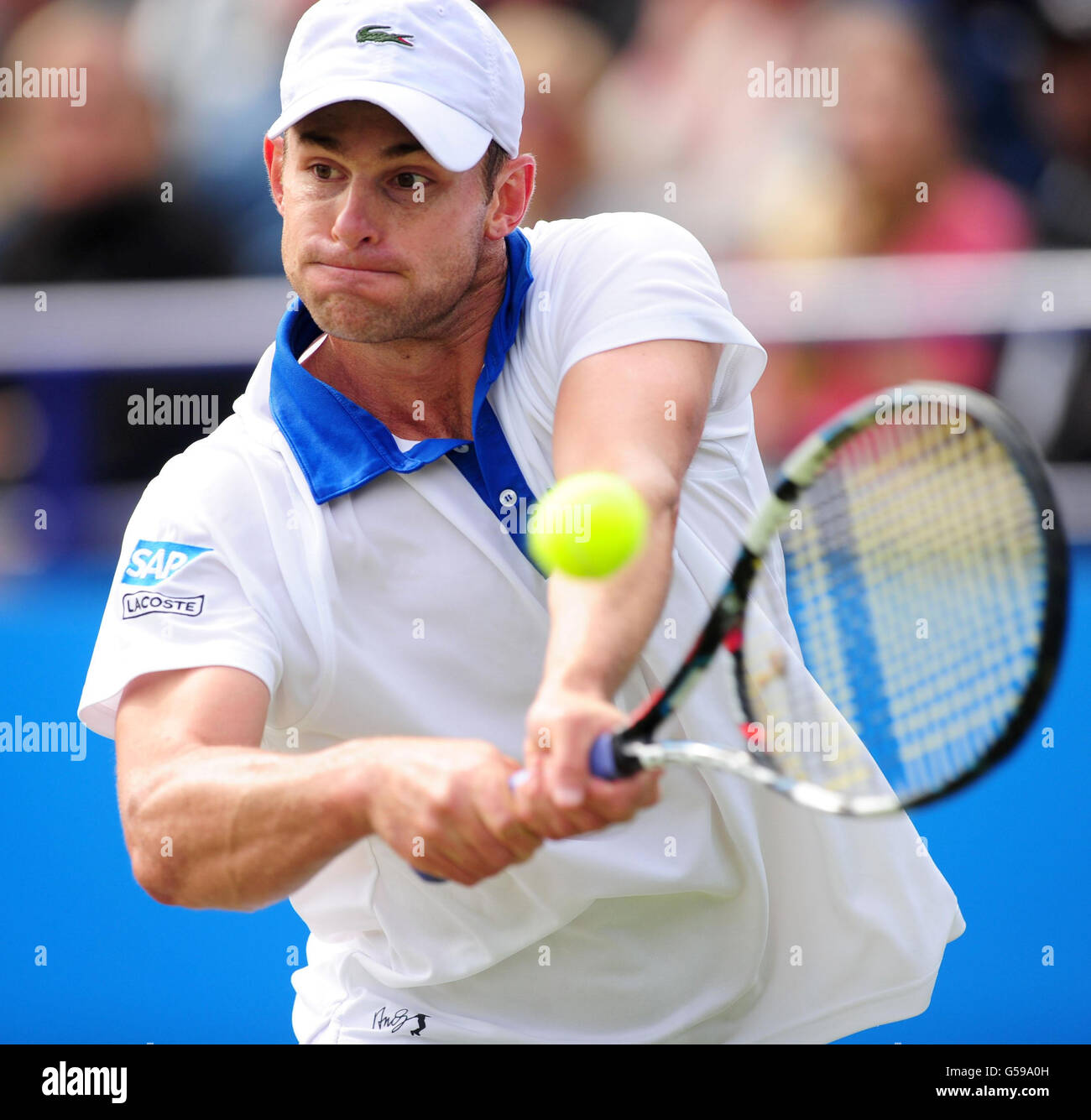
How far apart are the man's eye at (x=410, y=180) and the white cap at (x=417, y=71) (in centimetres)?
5

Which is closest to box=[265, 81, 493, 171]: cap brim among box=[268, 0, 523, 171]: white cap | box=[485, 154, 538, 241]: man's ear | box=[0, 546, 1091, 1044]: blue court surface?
box=[268, 0, 523, 171]: white cap

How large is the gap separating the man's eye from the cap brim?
42mm

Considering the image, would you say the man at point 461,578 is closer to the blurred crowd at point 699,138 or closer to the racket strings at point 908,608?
the racket strings at point 908,608

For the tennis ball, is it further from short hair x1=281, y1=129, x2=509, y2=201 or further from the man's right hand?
short hair x1=281, y1=129, x2=509, y2=201

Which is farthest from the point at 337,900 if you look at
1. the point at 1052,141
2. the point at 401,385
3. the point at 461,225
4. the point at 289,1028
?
the point at 1052,141

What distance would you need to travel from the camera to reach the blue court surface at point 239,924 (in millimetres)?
2740

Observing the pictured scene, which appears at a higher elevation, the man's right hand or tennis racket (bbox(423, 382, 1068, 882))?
tennis racket (bbox(423, 382, 1068, 882))

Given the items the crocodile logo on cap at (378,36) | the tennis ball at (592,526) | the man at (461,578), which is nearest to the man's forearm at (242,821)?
the man at (461,578)

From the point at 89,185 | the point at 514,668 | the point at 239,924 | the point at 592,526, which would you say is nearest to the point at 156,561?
the point at 514,668

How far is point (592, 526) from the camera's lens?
4.64 ft

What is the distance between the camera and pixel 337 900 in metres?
1.78

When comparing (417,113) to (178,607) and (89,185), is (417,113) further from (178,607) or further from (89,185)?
(89,185)

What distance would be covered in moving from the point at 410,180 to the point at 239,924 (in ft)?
5.63
